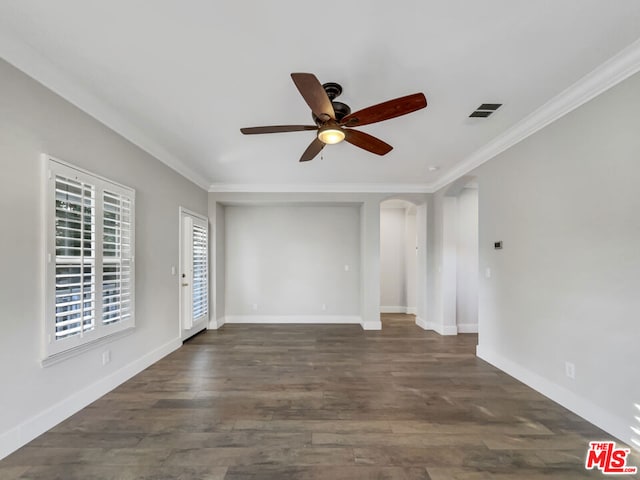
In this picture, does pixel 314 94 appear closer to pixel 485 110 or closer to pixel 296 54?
pixel 296 54

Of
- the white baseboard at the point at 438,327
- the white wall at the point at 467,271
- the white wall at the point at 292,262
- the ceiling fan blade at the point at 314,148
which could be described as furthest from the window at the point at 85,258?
the white wall at the point at 467,271

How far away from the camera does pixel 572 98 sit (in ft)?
7.71

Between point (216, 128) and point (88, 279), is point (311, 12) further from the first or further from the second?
point (88, 279)

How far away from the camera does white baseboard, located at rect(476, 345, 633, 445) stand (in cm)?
205

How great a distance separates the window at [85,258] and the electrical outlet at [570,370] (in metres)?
4.11

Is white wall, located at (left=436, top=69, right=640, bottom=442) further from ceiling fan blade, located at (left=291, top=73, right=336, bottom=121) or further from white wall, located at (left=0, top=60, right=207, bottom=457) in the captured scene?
white wall, located at (left=0, top=60, right=207, bottom=457)

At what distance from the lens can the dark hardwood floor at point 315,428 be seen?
1778 mm

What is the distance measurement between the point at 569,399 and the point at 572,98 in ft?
8.27

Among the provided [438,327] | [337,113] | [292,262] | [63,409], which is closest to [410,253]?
[438,327]

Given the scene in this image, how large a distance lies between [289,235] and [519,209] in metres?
3.89

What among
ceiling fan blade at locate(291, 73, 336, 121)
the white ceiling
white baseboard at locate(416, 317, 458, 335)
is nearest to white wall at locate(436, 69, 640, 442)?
the white ceiling

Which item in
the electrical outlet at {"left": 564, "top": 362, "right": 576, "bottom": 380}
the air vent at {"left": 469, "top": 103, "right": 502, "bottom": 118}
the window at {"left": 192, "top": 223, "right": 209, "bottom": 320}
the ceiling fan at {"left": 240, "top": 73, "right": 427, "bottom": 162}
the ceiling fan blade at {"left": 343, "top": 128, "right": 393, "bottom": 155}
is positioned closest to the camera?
the ceiling fan at {"left": 240, "top": 73, "right": 427, "bottom": 162}

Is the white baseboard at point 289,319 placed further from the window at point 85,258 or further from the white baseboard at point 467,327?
the window at point 85,258

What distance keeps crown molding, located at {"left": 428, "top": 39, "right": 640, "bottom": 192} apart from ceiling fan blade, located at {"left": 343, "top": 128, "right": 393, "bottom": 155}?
1.49m
